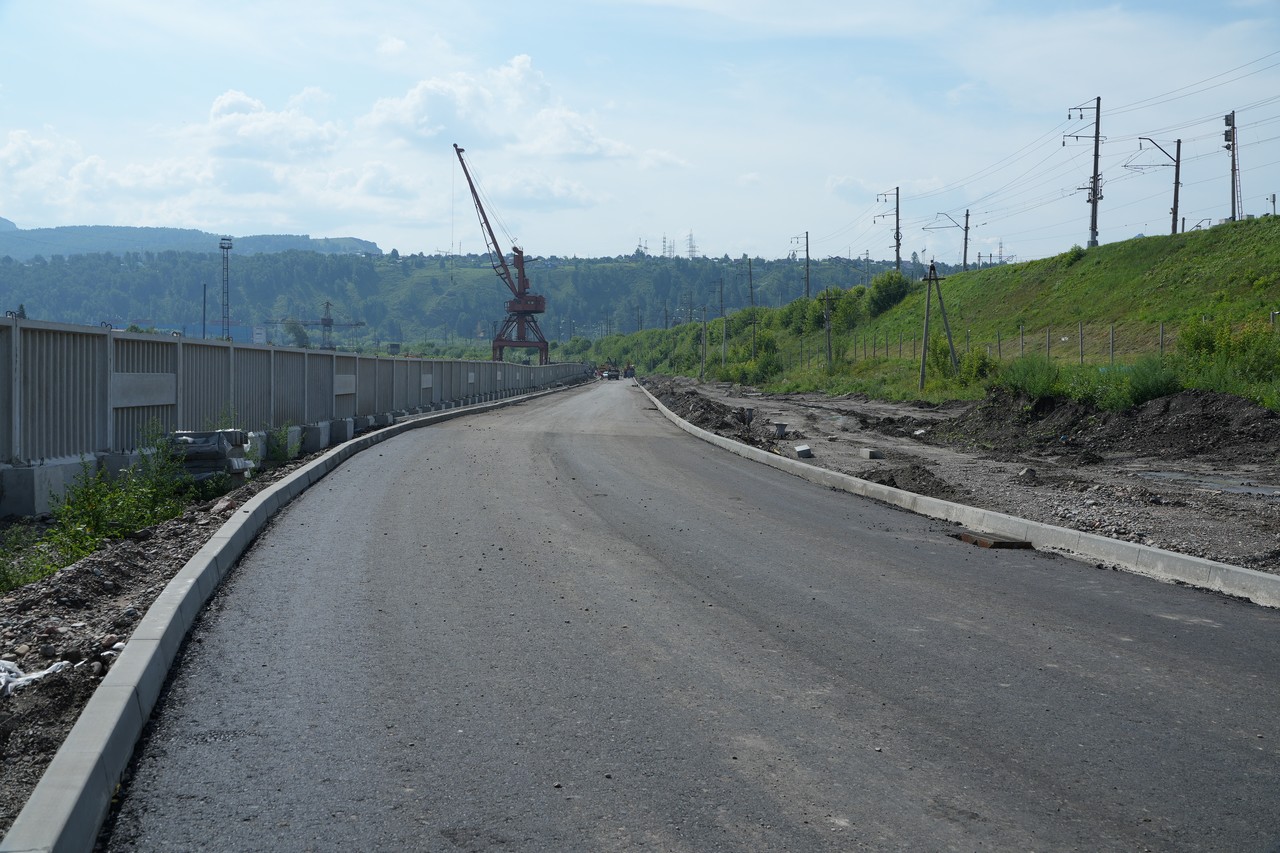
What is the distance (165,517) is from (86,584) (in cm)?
414

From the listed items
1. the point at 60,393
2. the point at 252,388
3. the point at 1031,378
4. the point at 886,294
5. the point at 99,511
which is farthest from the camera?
the point at 886,294

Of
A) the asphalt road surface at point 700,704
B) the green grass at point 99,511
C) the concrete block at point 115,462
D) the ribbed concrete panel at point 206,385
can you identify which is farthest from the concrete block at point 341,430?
the asphalt road surface at point 700,704

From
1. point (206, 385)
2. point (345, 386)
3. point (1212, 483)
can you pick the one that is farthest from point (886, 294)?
point (206, 385)

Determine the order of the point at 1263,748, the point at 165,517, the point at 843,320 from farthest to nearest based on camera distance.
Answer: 1. the point at 843,320
2. the point at 165,517
3. the point at 1263,748

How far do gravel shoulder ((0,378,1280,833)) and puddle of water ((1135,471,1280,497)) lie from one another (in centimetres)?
4

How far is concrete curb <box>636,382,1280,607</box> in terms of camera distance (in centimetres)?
845

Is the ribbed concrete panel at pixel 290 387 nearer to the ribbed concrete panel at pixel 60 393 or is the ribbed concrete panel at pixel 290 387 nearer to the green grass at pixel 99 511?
the green grass at pixel 99 511

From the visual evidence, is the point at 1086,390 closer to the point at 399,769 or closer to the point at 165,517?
the point at 165,517

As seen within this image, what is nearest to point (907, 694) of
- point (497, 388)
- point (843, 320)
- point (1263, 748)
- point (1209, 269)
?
point (1263, 748)

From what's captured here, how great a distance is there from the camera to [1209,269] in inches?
2680

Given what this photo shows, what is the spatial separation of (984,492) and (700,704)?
10.5 metres

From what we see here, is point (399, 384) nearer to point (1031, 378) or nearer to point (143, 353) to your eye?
point (1031, 378)

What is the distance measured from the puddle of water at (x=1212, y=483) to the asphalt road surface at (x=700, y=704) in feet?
24.8

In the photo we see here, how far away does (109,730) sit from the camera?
172 inches
